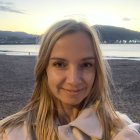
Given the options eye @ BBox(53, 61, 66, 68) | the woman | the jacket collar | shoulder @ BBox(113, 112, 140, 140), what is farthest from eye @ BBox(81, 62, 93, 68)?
shoulder @ BBox(113, 112, 140, 140)

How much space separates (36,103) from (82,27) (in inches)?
24.8

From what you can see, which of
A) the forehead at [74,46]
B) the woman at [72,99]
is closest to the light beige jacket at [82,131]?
the woman at [72,99]

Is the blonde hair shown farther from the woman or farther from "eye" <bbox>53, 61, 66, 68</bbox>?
"eye" <bbox>53, 61, 66, 68</bbox>

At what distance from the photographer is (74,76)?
242 cm

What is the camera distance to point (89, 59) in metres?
2.50

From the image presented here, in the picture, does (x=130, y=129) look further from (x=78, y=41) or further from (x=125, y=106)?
(x=125, y=106)

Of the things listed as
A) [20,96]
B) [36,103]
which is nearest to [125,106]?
[20,96]

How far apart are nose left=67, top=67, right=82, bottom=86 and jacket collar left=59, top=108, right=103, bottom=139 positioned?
22 centimetres

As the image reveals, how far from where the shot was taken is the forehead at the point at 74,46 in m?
2.46

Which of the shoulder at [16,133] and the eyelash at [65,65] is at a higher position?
Answer: the eyelash at [65,65]

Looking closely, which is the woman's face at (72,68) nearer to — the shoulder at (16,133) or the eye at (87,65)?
the eye at (87,65)

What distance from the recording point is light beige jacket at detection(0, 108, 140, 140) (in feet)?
7.69

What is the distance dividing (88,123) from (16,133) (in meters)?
0.47

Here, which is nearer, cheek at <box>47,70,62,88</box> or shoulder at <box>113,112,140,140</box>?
shoulder at <box>113,112,140,140</box>
